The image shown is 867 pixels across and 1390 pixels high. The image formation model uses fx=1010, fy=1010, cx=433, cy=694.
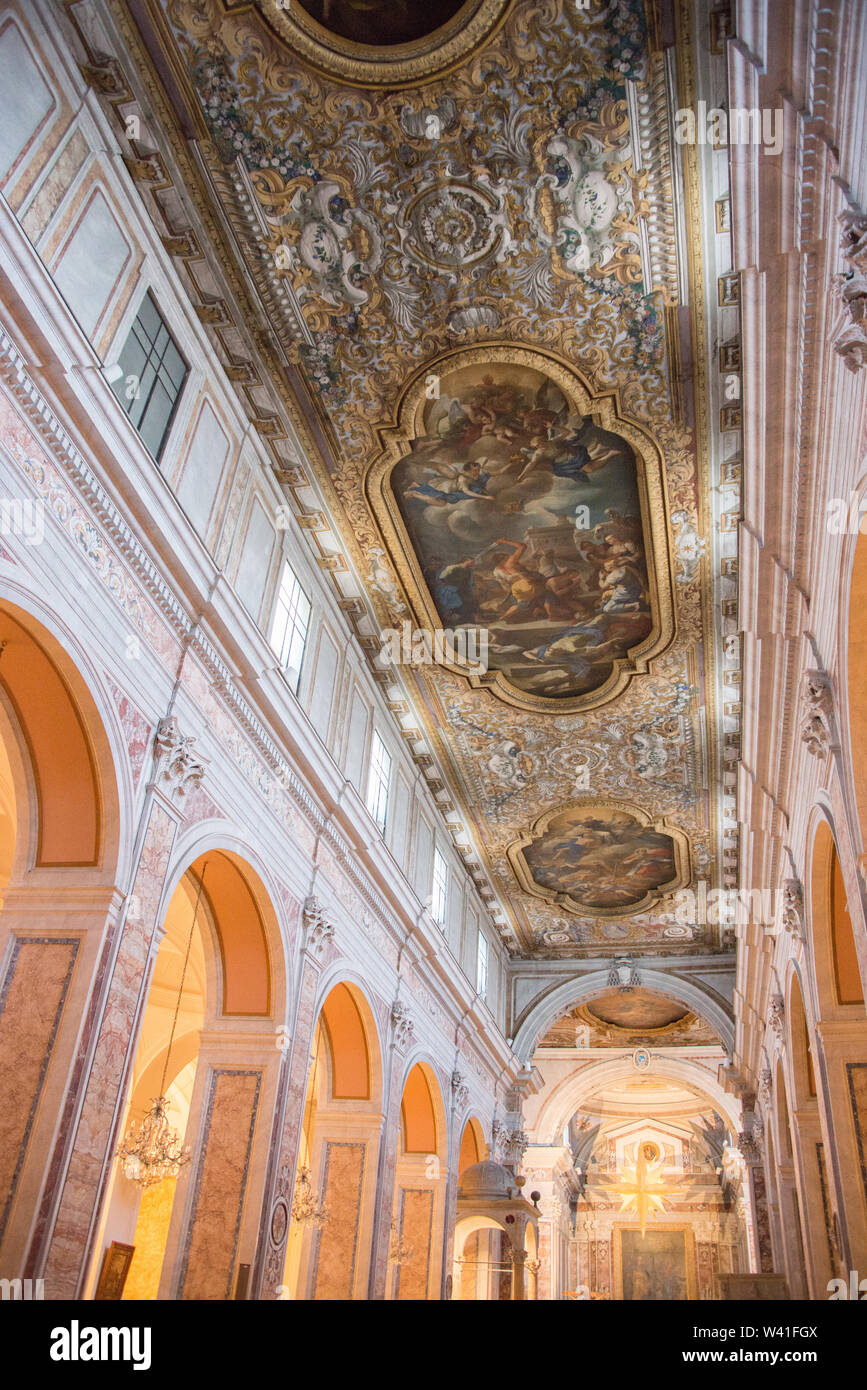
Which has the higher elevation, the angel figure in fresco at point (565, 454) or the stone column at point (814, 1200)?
the angel figure in fresco at point (565, 454)

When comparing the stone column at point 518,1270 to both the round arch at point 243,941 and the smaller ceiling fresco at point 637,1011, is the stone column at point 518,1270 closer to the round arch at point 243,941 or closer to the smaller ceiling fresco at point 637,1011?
the round arch at point 243,941

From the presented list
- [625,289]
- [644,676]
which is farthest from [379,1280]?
[625,289]

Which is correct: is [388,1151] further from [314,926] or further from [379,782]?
[379,782]

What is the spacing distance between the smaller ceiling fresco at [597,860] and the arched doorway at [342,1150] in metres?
5.70

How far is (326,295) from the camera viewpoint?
9039 mm

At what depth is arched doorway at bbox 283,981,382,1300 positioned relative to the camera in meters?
11.8

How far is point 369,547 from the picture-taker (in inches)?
458

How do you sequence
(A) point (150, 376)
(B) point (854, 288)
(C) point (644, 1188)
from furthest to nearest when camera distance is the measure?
(C) point (644, 1188), (A) point (150, 376), (B) point (854, 288)

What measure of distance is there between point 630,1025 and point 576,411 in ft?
67.6

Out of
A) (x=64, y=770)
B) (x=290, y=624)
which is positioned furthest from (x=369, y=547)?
(x=64, y=770)

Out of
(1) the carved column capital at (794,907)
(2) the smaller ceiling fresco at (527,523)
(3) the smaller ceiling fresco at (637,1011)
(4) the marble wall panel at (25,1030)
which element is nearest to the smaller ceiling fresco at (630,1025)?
(3) the smaller ceiling fresco at (637,1011)

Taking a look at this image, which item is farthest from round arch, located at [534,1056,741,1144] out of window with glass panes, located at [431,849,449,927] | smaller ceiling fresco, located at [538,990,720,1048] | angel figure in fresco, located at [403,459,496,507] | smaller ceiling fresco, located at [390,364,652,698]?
angel figure in fresco, located at [403,459,496,507]

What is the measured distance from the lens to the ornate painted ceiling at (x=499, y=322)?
7375 millimetres

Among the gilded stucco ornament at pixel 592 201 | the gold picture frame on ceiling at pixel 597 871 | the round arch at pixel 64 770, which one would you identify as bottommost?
the round arch at pixel 64 770
